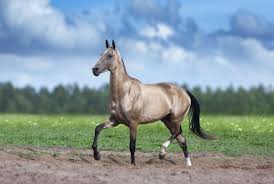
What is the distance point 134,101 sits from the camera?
48.8ft

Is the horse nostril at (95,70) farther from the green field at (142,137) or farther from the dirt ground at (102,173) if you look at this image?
A: the green field at (142,137)

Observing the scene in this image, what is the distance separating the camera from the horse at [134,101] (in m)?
14.7

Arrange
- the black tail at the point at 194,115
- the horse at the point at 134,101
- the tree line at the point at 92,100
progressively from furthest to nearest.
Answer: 1. the tree line at the point at 92,100
2. the black tail at the point at 194,115
3. the horse at the point at 134,101

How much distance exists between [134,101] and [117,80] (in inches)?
20.6

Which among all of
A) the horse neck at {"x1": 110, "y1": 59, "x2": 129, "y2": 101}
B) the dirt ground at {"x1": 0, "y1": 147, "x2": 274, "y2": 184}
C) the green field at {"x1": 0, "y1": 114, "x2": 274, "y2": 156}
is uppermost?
the horse neck at {"x1": 110, "y1": 59, "x2": 129, "y2": 101}

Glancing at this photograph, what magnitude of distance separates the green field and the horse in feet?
9.82

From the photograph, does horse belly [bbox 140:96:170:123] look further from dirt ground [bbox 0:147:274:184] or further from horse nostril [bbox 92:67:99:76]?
horse nostril [bbox 92:67:99:76]

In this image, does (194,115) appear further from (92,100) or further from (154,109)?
(92,100)

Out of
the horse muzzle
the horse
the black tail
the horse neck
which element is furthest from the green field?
the horse muzzle

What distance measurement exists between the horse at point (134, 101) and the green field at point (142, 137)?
Answer: 9.82ft

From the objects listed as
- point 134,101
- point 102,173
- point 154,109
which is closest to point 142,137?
point 154,109

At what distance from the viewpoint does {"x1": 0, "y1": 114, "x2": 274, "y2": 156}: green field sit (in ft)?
63.7

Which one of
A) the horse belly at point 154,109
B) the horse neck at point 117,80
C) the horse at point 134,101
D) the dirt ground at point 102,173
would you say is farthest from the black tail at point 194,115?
the horse neck at point 117,80

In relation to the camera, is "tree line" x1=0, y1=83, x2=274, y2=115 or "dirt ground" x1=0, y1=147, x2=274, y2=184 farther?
"tree line" x1=0, y1=83, x2=274, y2=115
